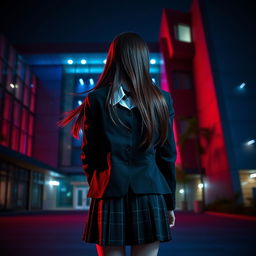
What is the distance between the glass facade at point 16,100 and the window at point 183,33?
14992 mm

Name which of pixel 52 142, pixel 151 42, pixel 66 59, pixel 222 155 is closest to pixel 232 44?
pixel 222 155

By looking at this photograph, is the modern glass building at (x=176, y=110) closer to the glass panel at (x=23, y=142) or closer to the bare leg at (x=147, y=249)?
the glass panel at (x=23, y=142)

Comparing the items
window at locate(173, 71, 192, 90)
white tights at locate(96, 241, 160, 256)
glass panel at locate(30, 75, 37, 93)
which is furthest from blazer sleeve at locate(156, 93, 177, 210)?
glass panel at locate(30, 75, 37, 93)

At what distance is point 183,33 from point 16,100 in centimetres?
1641

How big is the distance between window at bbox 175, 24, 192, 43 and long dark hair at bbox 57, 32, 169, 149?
2517 centimetres

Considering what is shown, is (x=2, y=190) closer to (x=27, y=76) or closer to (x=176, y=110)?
(x=27, y=76)

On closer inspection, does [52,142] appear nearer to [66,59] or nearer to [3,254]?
[66,59]

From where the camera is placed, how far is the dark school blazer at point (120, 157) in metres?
1.42

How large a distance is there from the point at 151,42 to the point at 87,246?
27.8 metres

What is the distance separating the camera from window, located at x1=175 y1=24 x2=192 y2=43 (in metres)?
25.4

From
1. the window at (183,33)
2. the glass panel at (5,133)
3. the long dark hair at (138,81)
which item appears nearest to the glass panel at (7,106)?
the glass panel at (5,133)

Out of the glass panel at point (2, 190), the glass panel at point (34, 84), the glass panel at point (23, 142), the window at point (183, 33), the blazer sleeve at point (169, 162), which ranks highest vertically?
the window at point (183, 33)

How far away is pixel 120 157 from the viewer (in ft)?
4.76

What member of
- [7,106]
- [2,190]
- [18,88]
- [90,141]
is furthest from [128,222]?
[18,88]
